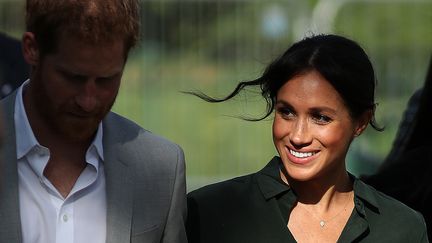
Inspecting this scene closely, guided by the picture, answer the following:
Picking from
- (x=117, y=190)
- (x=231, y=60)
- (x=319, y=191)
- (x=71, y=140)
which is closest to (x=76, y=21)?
(x=71, y=140)

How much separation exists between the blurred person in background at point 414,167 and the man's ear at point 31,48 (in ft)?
5.23

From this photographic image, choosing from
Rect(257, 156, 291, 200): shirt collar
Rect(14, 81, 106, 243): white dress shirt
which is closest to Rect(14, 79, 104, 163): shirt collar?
Rect(14, 81, 106, 243): white dress shirt

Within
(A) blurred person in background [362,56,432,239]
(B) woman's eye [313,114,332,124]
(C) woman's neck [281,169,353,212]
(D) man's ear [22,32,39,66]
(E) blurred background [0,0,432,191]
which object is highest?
(D) man's ear [22,32,39,66]

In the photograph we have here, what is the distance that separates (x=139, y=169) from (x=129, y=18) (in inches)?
18.5

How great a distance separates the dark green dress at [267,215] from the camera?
3682 millimetres

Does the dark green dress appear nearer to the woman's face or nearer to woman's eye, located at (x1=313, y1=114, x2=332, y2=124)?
the woman's face

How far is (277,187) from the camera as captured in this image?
375 centimetres

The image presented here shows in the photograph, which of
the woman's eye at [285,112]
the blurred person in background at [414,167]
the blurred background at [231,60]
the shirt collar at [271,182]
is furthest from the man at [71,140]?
the blurred background at [231,60]

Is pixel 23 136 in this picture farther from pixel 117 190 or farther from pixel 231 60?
pixel 231 60

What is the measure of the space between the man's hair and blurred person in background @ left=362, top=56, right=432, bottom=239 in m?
1.45

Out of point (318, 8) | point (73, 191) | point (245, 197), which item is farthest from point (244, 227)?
point (318, 8)

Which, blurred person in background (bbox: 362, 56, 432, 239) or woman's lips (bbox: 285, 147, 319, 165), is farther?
blurred person in background (bbox: 362, 56, 432, 239)

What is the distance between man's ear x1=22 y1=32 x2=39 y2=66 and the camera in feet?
10.9

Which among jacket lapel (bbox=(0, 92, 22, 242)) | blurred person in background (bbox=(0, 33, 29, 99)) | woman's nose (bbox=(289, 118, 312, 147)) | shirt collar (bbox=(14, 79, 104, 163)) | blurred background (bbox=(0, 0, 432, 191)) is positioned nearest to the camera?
jacket lapel (bbox=(0, 92, 22, 242))
